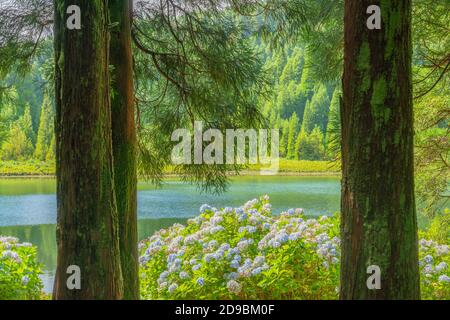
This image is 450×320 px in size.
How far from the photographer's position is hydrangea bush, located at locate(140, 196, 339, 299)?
12.6 feet

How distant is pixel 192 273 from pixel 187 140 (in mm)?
1079

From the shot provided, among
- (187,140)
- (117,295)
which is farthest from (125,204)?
(187,140)

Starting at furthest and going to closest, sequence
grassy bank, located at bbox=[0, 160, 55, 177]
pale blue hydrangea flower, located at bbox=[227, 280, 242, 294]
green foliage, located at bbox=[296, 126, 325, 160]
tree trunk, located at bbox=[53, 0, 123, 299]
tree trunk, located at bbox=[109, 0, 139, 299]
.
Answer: green foliage, located at bbox=[296, 126, 325, 160], grassy bank, located at bbox=[0, 160, 55, 177], pale blue hydrangea flower, located at bbox=[227, 280, 242, 294], tree trunk, located at bbox=[109, 0, 139, 299], tree trunk, located at bbox=[53, 0, 123, 299]

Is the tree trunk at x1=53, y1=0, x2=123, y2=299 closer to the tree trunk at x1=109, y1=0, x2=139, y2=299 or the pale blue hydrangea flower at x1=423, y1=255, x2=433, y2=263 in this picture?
the tree trunk at x1=109, y1=0, x2=139, y2=299

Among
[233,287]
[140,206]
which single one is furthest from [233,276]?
[140,206]

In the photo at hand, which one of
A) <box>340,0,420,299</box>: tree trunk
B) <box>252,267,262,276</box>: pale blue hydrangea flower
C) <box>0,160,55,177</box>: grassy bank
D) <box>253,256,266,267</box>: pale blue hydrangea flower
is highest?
<box>340,0,420,299</box>: tree trunk

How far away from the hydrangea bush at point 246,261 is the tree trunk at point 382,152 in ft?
4.74

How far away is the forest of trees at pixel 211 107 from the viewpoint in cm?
227

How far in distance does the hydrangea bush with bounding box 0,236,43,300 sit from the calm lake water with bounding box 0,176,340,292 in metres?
3.06

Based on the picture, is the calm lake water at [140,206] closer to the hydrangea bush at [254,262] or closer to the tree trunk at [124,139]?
the hydrangea bush at [254,262]

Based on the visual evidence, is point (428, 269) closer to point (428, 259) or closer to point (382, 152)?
point (428, 259)

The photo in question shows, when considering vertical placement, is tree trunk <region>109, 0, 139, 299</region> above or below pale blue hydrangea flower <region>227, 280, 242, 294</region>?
above

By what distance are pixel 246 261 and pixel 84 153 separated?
191 cm

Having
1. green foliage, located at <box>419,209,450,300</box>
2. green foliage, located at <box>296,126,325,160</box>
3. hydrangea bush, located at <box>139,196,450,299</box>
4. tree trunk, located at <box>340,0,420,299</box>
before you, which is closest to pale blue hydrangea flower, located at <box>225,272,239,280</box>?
hydrangea bush, located at <box>139,196,450,299</box>
